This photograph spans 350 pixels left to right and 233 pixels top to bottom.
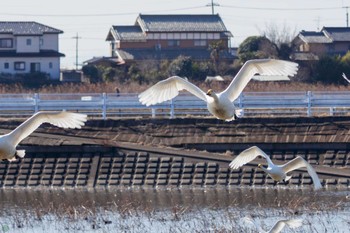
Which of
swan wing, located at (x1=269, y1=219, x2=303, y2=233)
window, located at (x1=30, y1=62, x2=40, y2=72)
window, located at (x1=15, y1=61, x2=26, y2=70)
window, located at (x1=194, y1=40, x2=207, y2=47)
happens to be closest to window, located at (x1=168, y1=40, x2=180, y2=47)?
window, located at (x1=194, y1=40, x2=207, y2=47)

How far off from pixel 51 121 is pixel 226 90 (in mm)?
2312

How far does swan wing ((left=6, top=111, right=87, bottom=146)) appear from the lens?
1633 centimetres

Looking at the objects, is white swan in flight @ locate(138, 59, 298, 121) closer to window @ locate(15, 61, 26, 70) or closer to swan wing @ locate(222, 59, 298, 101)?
swan wing @ locate(222, 59, 298, 101)

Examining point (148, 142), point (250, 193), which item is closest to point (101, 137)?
point (148, 142)

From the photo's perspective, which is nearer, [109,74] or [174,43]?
[109,74]

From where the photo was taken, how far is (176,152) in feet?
90.3

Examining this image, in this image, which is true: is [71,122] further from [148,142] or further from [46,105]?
[46,105]

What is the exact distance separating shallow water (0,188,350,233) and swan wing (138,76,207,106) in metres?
1.82

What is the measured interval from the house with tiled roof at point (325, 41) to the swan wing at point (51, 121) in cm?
4447

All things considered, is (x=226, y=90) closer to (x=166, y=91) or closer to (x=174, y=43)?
(x=166, y=91)

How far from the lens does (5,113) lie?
32219 millimetres

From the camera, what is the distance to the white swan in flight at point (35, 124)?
16359 millimetres

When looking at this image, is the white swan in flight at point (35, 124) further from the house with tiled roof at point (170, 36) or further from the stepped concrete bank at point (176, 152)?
the house with tiled roof at point (170, 36)

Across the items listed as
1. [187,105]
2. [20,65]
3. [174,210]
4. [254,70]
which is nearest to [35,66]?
[20,65]
